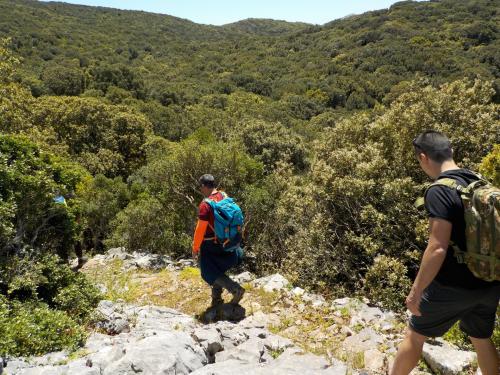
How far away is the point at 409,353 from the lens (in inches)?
134

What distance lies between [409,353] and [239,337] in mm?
2216

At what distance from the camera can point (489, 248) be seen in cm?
302

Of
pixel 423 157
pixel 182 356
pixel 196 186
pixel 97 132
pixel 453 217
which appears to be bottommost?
pixel 196 186

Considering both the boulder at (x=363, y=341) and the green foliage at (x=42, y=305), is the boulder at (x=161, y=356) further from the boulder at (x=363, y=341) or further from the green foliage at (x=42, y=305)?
the boulder at (x=363, y=341)

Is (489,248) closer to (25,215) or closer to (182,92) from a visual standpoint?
(25,215)

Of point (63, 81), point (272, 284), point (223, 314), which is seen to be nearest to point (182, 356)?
point (223, 314)

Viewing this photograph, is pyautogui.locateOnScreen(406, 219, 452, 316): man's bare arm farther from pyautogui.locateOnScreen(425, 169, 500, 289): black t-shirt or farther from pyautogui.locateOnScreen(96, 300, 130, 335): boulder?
pyautogui.locateOnScreen(96, 300, 130, 335): boulder

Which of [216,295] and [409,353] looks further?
[216,295]

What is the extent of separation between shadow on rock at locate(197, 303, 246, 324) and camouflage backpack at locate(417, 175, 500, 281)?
12.4 ft

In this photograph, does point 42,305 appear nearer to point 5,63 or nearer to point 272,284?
point 272,284

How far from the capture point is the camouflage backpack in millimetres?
3010

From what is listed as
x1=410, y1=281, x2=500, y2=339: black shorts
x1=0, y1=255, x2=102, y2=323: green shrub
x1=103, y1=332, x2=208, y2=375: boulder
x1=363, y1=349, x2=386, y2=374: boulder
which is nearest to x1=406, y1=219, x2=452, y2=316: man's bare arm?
x1=410, y1=281, x2=500, y2=339: black shorts

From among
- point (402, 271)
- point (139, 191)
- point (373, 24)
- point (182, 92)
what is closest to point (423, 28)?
point (373, 24)

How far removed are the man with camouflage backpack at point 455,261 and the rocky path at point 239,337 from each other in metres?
0.97
